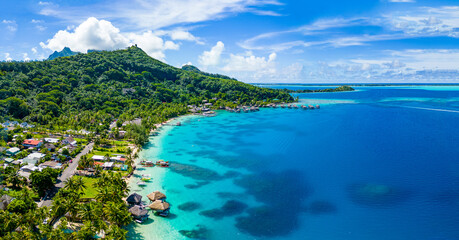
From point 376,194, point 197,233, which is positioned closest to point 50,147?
point 197,233

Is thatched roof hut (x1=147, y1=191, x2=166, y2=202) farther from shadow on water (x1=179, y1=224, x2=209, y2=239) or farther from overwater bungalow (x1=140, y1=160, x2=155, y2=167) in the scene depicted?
overwater bungalow (x1=140, y1=160, x2=155, y2=167)

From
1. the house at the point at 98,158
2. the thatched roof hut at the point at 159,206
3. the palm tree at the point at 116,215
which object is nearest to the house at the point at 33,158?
the house at the point at 98,158

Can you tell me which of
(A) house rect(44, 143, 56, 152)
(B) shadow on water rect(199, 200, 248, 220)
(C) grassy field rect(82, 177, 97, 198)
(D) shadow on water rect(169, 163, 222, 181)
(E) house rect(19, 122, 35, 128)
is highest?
(E) house rect(19, 122, 35, 128)

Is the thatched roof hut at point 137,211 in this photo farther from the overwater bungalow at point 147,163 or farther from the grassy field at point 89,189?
the overwater bungalow at point 147,163

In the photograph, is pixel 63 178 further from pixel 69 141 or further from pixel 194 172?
pixel 194 172

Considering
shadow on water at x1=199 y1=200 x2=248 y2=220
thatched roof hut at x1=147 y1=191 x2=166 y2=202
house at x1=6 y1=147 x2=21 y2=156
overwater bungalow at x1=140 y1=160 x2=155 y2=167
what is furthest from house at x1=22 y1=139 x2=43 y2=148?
shadow on water at x1=199 y1=200 x2=248 y2=220

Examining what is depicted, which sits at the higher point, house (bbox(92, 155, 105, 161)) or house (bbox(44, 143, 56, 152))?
house (bbox(44, 143, 56, 152))
